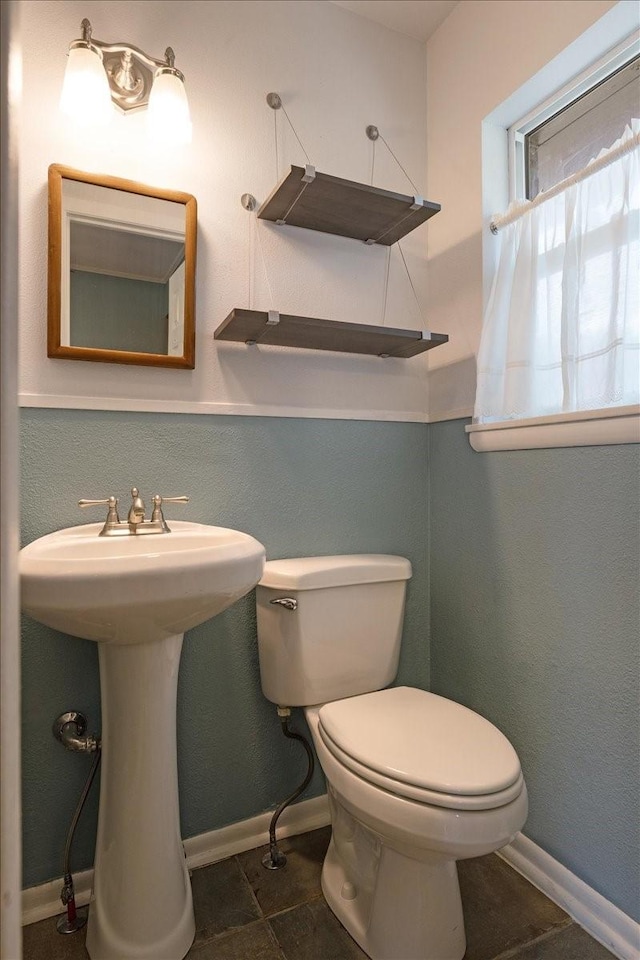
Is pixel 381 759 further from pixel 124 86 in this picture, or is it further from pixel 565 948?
pixel 124 86

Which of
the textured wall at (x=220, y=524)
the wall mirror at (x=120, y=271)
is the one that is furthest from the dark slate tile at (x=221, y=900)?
the wall mirror at (x=120, y=271)

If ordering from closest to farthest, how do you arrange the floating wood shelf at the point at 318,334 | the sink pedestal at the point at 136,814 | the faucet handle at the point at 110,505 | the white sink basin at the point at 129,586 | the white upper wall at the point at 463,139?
the white sink basin at the point at 129,586, the sink pedestal at the point at 136,814, the faucet handle at the point at 110,505, the floating wood shelf at the point at 318,334, the white upper wall at the point at 463,139

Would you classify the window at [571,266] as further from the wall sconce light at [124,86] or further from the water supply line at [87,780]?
the water supply line at [87,780]

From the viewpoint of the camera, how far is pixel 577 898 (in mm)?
1202

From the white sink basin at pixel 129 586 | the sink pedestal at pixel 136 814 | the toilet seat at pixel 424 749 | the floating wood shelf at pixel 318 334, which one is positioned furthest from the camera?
the floating wood shelf at pixel 318 334

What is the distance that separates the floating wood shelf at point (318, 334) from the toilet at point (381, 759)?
0.61m

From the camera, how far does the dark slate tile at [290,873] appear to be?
4.15ft

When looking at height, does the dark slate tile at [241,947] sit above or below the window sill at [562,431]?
below

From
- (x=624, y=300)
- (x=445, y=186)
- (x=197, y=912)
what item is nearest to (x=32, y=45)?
(x=445, y=186)

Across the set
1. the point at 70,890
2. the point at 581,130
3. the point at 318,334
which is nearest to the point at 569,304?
the point at 581,130

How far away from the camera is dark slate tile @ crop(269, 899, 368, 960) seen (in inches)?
44.1

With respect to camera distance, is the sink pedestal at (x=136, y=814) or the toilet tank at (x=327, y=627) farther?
the toilet tank at (x=327, y=627)

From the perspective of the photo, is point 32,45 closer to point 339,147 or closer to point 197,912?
point 339,147

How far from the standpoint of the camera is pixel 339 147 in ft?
5.22
